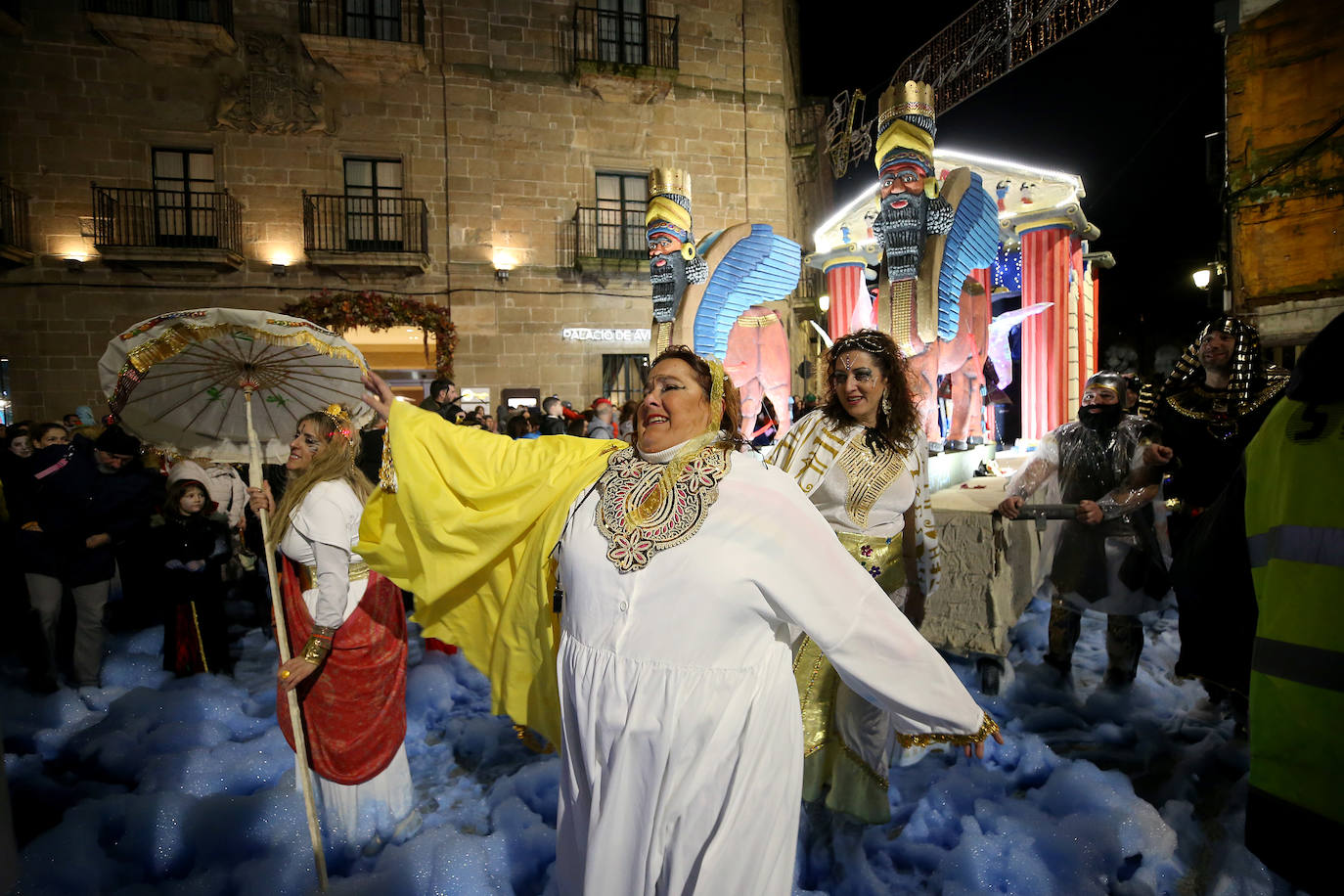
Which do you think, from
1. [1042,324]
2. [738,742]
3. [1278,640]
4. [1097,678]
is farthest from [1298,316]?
[738,742]

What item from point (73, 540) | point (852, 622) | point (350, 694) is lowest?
point (350, 694)

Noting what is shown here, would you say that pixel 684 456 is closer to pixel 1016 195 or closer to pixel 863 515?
pixel 863 515

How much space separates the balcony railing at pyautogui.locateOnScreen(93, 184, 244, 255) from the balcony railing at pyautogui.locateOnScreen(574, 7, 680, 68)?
8.34 metres

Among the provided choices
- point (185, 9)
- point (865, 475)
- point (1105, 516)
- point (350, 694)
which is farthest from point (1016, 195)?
point (185, 9)

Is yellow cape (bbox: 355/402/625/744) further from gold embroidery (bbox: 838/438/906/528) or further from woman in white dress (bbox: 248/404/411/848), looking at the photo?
gold embroidery (bbox: 838/438/906/528)

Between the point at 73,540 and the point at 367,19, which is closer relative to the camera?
the point at 73,540

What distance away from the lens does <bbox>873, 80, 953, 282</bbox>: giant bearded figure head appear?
234 inches

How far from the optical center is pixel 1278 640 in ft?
4.83

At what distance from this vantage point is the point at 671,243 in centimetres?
712

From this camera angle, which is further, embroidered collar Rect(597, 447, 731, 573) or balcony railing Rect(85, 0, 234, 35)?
balcony railing Rect(85, 0, 234, 35)

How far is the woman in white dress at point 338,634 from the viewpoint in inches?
103

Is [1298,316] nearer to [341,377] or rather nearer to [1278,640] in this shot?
[1278,640]

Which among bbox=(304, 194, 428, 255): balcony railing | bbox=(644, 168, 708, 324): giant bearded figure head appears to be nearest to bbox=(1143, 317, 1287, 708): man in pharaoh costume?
bbox=(644, 168, 708, 324): giant bearded figure head

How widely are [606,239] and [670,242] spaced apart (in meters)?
8.37
